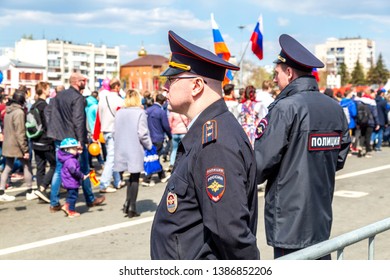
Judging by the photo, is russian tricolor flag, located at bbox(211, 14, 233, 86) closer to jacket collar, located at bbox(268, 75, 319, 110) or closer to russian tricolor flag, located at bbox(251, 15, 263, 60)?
russian tricolor flag, located at bbox(251, 15, 263, 60)

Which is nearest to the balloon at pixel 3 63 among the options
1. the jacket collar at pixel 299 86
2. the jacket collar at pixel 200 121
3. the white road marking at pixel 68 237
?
the white road marking at pixel 68 237

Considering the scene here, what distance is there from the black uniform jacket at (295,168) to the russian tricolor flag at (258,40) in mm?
9584

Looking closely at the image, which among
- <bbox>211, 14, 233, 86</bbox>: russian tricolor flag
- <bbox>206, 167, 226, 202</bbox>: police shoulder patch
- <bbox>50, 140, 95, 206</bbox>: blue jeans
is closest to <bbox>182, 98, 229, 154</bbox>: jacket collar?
<bbox>206, 167, 226, 202</bbox>: police shoulder patch

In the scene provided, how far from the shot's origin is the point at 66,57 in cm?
16550

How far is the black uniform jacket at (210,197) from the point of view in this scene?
2328mm

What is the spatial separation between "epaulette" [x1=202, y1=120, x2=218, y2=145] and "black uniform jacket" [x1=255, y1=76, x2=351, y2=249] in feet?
3.75

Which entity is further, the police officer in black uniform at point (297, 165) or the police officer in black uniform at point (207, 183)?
the police officer in black uniform at point (297, 165)

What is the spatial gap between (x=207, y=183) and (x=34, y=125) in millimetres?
7782

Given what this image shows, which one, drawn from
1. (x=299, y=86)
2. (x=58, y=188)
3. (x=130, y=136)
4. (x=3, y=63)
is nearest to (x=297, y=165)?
(x=299, y=86)

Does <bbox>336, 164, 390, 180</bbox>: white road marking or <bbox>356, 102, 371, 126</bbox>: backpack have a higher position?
<bbox>356, 102, 371, 126</bbox>: backpack

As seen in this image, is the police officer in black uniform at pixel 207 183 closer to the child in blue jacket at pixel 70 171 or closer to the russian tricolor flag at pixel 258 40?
the child in blue jacket at pixel 70 171

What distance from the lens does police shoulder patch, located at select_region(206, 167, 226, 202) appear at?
231 centimetres

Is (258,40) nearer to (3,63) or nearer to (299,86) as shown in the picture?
(3,63)
